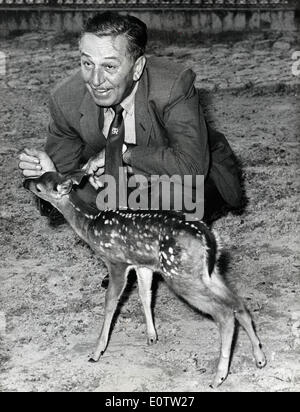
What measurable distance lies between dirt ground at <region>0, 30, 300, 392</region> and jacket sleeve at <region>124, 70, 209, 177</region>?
3.18 ft

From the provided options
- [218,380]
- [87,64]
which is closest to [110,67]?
[87,64]

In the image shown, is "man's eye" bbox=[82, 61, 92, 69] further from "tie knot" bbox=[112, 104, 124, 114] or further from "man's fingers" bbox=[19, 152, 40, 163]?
"man's fingers" bbox=[19, 152, 40, 163]

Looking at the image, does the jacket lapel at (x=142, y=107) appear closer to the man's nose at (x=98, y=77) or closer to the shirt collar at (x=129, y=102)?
the shirt collar at (x=129, y=102)

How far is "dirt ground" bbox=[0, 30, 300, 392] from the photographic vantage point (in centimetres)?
417

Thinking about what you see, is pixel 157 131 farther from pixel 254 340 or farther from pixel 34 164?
pixel 254 340

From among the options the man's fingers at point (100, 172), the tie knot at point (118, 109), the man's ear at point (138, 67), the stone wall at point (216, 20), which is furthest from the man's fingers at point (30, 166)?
the stone wall at point (216, 20)

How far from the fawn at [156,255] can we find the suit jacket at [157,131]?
398 millimetres

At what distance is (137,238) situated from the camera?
414 centimetres

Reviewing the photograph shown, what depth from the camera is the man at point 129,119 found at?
430 centimetres

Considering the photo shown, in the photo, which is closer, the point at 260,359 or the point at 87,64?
the point at 260,359

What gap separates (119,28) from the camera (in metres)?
4.29

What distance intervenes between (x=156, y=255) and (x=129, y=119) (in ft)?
3.26

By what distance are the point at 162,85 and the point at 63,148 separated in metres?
0.87
